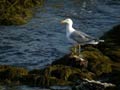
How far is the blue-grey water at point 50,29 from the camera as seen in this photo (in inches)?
789

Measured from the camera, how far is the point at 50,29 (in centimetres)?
2583

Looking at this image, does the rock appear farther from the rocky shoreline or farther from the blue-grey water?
the blue-grey water

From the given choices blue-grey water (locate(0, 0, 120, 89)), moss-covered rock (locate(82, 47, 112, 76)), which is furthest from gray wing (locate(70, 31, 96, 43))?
blue-grey water (locate(0, 0, 120, 89))

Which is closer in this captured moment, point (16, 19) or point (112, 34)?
point (112, 34)

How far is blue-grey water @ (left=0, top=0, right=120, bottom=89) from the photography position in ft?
65.7

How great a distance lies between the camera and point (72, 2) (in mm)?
33812

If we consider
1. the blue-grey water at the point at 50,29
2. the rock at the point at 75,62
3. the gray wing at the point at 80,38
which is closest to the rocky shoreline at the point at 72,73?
the rock at the point at 75,62

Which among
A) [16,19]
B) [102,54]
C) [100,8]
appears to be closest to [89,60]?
[102,54]

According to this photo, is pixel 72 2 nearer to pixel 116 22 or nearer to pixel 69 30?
pixel 116 22

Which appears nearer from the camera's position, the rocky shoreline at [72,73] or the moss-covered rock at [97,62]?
the rocky shoreline at [72,73]

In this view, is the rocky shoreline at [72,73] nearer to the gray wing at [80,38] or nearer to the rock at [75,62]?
the rock at [75,62]

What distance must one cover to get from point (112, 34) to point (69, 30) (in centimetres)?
303

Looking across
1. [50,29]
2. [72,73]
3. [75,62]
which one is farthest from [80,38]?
[50,29]

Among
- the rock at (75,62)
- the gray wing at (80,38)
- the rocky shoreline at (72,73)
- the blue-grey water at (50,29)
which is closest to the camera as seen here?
the rocky shoreline at (72,73)
